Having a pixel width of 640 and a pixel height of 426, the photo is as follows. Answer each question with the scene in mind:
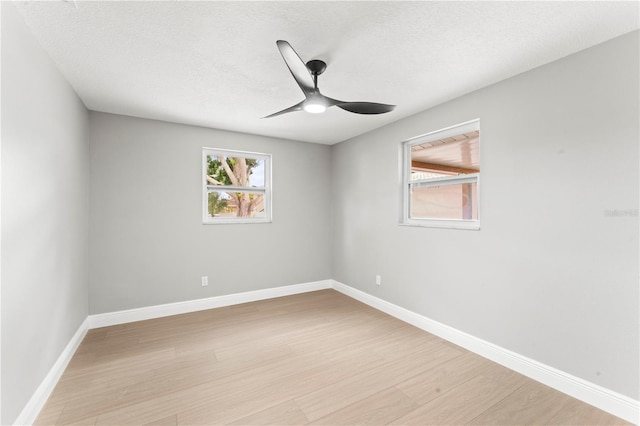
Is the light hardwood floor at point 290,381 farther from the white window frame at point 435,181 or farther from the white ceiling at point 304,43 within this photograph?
the white ceiling at point 304,43

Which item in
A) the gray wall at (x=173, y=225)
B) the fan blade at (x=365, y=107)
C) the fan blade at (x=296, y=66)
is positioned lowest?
the gray wall at (x=173, y=225)

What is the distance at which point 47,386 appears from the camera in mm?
1974

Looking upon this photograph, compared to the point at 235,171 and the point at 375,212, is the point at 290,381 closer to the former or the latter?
the point at 375,212

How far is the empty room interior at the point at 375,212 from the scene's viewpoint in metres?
1.72

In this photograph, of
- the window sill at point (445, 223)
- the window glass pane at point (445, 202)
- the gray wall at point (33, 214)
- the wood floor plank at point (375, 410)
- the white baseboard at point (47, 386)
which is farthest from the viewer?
the window glass pane at point (445, 202)

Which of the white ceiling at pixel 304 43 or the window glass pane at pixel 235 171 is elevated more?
the white ceiling at pixel 304 43

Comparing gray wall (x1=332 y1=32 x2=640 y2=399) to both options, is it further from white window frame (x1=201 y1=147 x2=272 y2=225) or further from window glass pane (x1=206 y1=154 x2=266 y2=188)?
window glass pane (x1=206 y1=154 x2=266 y2=188)

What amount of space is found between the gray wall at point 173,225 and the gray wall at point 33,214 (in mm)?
613

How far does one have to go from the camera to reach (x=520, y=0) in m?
1.54

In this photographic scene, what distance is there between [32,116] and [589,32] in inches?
140

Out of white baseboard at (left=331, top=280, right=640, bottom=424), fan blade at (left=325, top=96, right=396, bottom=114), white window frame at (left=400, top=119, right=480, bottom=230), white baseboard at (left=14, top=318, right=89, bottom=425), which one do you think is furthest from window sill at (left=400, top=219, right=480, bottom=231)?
white baseboard at (left=14, top=318, right=89, bottom=425)

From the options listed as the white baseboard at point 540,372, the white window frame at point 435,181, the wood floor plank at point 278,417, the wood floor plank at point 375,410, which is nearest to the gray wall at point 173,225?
the white window frame at point 435,181

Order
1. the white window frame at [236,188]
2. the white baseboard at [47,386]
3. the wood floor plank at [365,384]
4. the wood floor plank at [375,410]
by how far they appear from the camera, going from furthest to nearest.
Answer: the white window frame at [236,188], the wood floor plank at [365,384], the wood floor plank at [375,410], the white baseboard at [47,386]

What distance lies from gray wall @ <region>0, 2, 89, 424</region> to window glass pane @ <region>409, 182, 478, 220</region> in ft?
11.2
